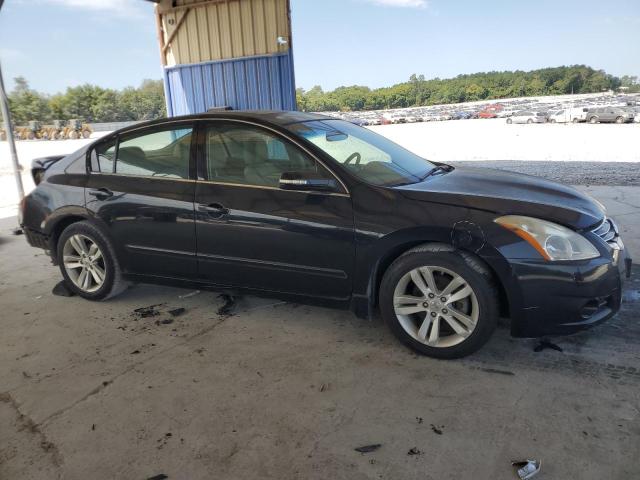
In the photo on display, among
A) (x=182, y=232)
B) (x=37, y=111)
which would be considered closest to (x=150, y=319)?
(x=182, y=232)

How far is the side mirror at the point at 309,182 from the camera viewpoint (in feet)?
10.2

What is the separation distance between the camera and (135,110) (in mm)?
67188

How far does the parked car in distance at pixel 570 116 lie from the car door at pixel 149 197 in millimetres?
35205

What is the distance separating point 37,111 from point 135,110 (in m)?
12.2

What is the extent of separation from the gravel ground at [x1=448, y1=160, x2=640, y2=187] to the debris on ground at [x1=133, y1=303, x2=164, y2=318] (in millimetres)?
6028

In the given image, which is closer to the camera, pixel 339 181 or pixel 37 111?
pixel 339 181

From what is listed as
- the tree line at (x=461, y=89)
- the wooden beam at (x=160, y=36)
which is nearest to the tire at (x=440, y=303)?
the wooden beam at (x=160, y=36)

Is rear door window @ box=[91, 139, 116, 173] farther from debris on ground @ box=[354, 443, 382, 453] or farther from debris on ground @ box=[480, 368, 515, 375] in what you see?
debris on ground @ box=[480, 368, 515, 375]

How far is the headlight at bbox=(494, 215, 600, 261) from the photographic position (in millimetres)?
2730

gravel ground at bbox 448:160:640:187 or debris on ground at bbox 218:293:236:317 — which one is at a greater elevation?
gravel ground at bbox 448:160:640:187

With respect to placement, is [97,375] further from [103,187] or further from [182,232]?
[103,187]

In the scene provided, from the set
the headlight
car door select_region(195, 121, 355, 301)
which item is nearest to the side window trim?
car door select_region(195, 121, 355, 301)

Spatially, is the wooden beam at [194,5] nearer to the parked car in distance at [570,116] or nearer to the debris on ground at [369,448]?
the debris on ground at [369,448]

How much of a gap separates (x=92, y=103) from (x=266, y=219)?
239ft
